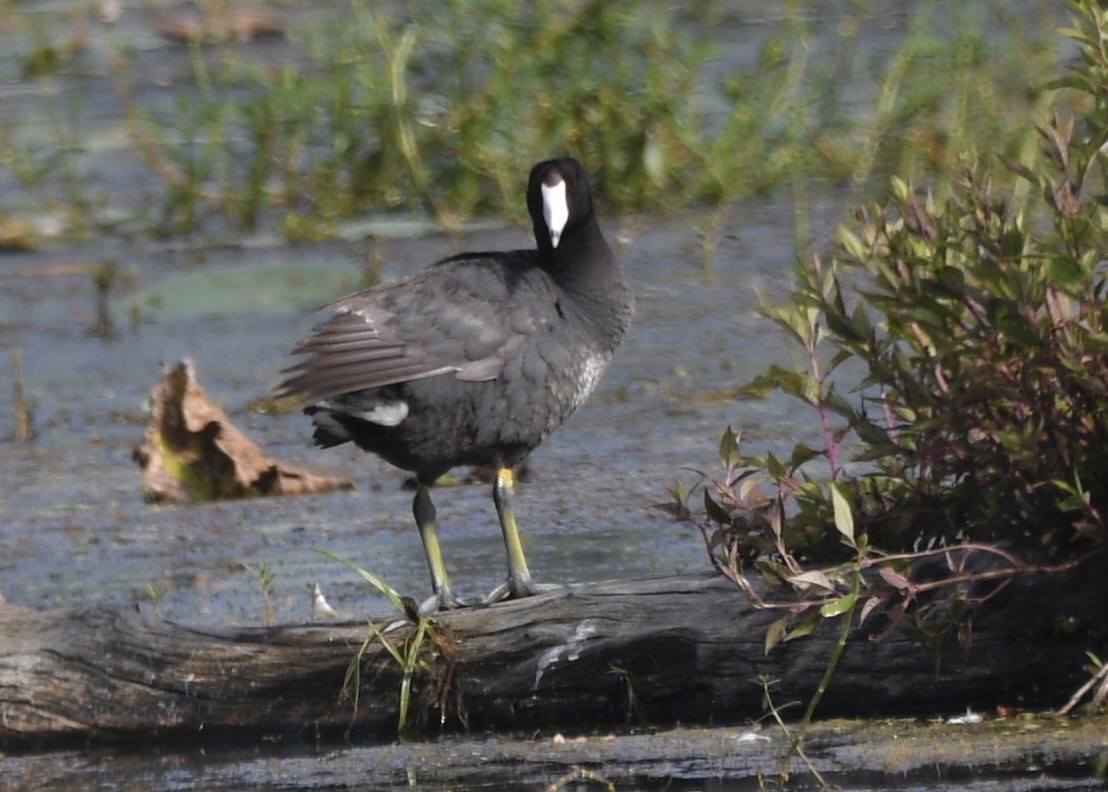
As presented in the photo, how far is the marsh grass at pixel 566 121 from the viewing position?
9.27 meters

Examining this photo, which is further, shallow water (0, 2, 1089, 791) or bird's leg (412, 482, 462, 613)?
bird's leg (412, 482, 462, 613)

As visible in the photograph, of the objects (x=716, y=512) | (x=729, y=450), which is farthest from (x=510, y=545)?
(x=729, y=450)

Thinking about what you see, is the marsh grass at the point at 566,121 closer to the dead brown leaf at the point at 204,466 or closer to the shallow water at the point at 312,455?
the shallow water at the point at 312,455

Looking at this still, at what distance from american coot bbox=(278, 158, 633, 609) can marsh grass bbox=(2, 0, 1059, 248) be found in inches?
133

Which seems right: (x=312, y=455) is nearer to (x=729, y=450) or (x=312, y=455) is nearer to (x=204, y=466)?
(x=204, y=466)

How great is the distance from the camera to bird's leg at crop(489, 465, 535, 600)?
5070mm

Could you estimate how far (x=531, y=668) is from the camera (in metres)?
4.39

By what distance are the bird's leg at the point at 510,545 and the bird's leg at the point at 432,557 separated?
11cm

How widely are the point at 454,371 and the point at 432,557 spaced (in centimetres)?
46

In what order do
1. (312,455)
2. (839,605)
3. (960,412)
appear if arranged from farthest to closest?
(312,455) < (960,412) < (839,605)

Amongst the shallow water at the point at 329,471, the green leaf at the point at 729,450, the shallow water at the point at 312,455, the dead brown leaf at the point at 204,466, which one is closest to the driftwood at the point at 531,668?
the shallow water at the point at 329,471

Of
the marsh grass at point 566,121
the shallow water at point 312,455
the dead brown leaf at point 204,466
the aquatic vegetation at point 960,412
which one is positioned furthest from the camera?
the marsh grass at point 566,121

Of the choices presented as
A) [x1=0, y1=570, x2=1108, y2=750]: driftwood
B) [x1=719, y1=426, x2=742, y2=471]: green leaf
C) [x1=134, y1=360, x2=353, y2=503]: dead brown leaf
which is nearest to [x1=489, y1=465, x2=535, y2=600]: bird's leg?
[x1=0, y1=570, x2=1108, y2=750]: driftwood

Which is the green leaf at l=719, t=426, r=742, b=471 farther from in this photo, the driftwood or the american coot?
the american coot
